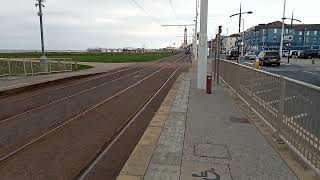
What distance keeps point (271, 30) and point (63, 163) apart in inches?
5143

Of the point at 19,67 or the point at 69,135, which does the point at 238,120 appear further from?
the point at 19,67

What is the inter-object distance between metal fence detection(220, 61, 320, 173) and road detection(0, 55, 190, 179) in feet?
9.15

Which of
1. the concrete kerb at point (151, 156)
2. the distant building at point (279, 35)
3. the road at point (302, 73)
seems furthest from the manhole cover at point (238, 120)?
the distant building at point (279, 35)

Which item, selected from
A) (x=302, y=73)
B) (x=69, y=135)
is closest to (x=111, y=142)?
(x=69, y=135)

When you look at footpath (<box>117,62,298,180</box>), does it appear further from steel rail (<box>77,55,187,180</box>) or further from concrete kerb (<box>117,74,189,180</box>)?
steel rail (<box>77,55,187,180</box>)

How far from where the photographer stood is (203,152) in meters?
5.94

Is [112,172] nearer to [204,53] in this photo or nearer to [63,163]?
[63,163]

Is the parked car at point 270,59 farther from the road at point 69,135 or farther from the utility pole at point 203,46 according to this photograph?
the road at point 69,135

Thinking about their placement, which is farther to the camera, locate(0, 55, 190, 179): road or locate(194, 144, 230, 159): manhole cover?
locate(194, 144, 230, 159): manhole cover

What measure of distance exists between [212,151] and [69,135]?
314 cm

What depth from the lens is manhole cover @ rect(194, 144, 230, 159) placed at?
19.0 ft

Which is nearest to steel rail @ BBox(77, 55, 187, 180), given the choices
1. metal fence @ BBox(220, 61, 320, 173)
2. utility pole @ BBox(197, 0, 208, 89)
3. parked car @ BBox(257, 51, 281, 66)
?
metal fence @ BBox(220, 61, 320, 173)

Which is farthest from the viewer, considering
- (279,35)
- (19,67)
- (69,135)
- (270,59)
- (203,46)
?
(279,35)

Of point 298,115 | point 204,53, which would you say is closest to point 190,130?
point 298,115
